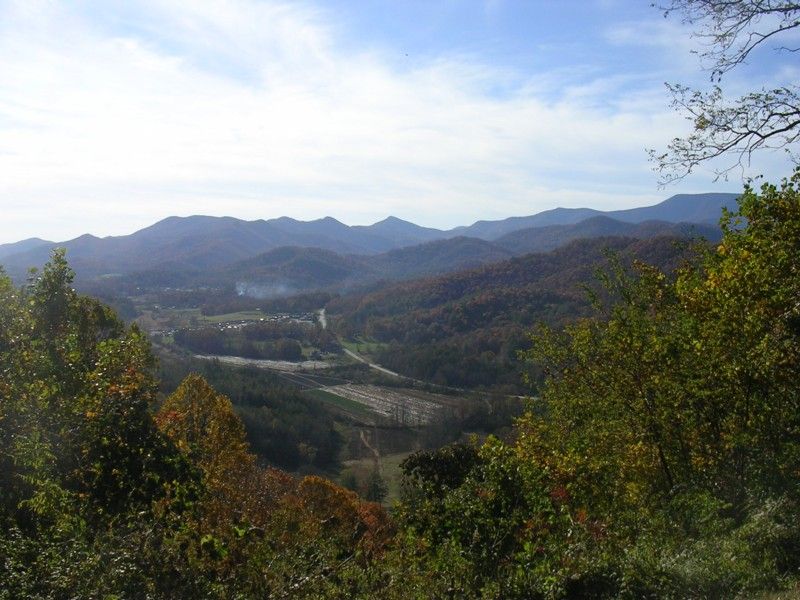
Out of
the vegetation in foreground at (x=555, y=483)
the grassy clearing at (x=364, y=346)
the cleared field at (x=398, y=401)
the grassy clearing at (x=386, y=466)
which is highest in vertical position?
the vegetation in foreground at (x=555, y=483)

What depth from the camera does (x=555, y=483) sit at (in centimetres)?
→ 1160

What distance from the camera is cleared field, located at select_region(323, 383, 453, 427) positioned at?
77625mm

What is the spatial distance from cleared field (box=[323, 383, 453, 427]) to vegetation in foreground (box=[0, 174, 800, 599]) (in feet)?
210

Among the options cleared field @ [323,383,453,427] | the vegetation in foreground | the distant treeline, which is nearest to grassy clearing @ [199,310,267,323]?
cleared field @ [323,383,453,427]

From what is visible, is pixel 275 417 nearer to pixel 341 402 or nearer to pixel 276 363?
pixel 341 402

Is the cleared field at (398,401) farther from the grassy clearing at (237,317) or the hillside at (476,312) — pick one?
the grassy clearing at (237,317)

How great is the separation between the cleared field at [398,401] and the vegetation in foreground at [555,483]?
64140 millimetres

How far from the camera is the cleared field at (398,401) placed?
77.6m

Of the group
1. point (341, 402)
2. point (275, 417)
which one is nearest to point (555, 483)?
point (275, 417)

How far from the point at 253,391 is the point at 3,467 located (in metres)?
63.2

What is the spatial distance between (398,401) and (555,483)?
7648 centimetres

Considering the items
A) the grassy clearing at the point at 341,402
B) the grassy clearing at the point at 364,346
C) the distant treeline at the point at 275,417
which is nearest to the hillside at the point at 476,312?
the grassy clearing at the point at 364,346

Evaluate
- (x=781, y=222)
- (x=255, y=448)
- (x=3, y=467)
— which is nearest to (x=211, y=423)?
(x=3, y=467)

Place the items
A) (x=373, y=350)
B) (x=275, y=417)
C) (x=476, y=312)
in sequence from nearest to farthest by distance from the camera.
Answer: (x=275, y=417) → (x=476, y=312) → (x=373, y=350)
